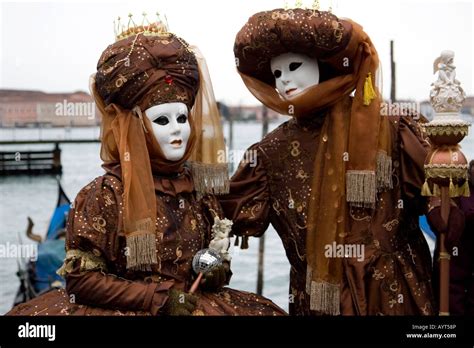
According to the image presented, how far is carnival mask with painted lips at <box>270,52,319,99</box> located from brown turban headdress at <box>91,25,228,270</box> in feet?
1.00

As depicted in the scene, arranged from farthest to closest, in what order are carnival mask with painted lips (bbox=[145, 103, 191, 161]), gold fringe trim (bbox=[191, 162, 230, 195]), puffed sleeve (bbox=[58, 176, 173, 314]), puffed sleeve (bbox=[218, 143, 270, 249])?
1. puffed sleeve (bbox=[218, 143, 270, 249])
2. gold fringe trim (bbox=[191, 162, 230, 195])
3. carnival mask with painted lips (bbox=[145, 103, 191, 161])
4. puffed sleeve (bbox=[58, 176, 173, 314])

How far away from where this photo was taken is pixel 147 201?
8.71ft

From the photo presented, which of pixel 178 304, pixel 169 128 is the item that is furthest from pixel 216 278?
pixel 169 128

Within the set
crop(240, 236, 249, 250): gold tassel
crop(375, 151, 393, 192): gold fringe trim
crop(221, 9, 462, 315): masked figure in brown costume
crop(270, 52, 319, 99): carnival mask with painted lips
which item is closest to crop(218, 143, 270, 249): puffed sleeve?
crop(240, 236, 249, 250): gold tassel

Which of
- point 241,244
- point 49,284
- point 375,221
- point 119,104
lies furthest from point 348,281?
point 49,284

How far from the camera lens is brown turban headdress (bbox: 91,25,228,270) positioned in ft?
8.61

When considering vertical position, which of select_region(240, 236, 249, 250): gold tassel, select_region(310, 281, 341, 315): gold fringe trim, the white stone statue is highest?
the white stone statue

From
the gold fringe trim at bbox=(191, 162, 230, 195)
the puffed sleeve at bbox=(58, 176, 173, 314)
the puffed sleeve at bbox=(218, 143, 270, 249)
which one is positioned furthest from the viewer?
the puffed sleeve at bbox=(218, 143, 270, 249)

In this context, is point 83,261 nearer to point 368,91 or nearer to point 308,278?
point 308,278

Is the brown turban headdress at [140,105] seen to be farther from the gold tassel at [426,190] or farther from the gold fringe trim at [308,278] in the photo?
the gold tassel at [426,190]

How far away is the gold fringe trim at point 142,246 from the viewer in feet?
8.52

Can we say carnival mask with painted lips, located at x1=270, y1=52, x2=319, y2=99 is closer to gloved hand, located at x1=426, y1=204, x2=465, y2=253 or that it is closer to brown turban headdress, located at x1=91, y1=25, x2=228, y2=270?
brown turban headdress, located at x1=91, y1=25, x2=228, y2=270

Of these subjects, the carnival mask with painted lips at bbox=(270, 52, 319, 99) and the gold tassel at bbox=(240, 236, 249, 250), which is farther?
the gold tassel at bbox=(240, 236, 249, 250)

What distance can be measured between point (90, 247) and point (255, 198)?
2.40 feet
